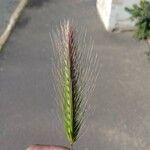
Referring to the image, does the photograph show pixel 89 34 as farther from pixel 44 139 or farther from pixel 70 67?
pixel 70 67

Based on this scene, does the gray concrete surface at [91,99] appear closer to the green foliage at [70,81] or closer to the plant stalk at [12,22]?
the plant stalk at [12,22]

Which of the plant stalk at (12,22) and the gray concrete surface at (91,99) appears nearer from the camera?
the gray concrete surface at (91,99)

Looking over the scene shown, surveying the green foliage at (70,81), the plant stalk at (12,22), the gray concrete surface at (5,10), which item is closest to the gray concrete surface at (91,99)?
the plant stalk at (12,22)

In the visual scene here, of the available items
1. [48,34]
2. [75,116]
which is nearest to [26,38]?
[48,34]

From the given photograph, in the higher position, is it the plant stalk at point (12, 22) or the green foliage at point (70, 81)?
the green foliage at point (70, 81)

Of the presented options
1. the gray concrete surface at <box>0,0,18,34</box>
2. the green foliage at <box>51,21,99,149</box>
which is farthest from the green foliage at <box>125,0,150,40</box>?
the green foliage at <box>51,21,99,149</box>

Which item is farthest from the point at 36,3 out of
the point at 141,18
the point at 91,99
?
the point at 91,99

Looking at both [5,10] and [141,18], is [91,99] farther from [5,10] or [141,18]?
[5,10]
